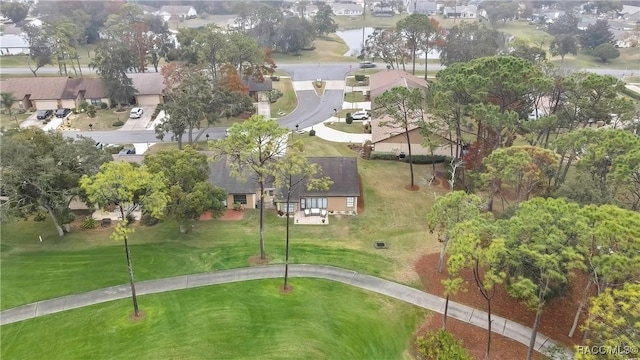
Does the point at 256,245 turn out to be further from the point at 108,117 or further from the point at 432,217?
the point at 108,117

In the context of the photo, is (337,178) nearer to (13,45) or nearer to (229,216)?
(229,216)

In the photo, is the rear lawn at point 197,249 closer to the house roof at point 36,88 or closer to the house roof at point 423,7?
the house roof at point 36,88

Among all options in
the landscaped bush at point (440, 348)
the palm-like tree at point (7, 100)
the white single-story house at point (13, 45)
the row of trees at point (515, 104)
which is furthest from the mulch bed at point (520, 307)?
the white single-story house at point (13, 45)

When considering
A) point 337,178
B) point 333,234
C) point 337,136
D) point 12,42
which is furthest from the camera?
point 12,42

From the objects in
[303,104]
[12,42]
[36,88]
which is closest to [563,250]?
[303,104]

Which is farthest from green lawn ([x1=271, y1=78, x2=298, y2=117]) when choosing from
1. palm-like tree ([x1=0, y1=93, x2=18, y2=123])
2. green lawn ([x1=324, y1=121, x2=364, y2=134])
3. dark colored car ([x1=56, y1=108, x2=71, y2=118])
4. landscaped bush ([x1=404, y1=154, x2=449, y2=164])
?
palm-like tree ([x1=0, y1=93, x2=18, y2=123])

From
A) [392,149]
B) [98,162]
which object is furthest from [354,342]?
[392,149]
